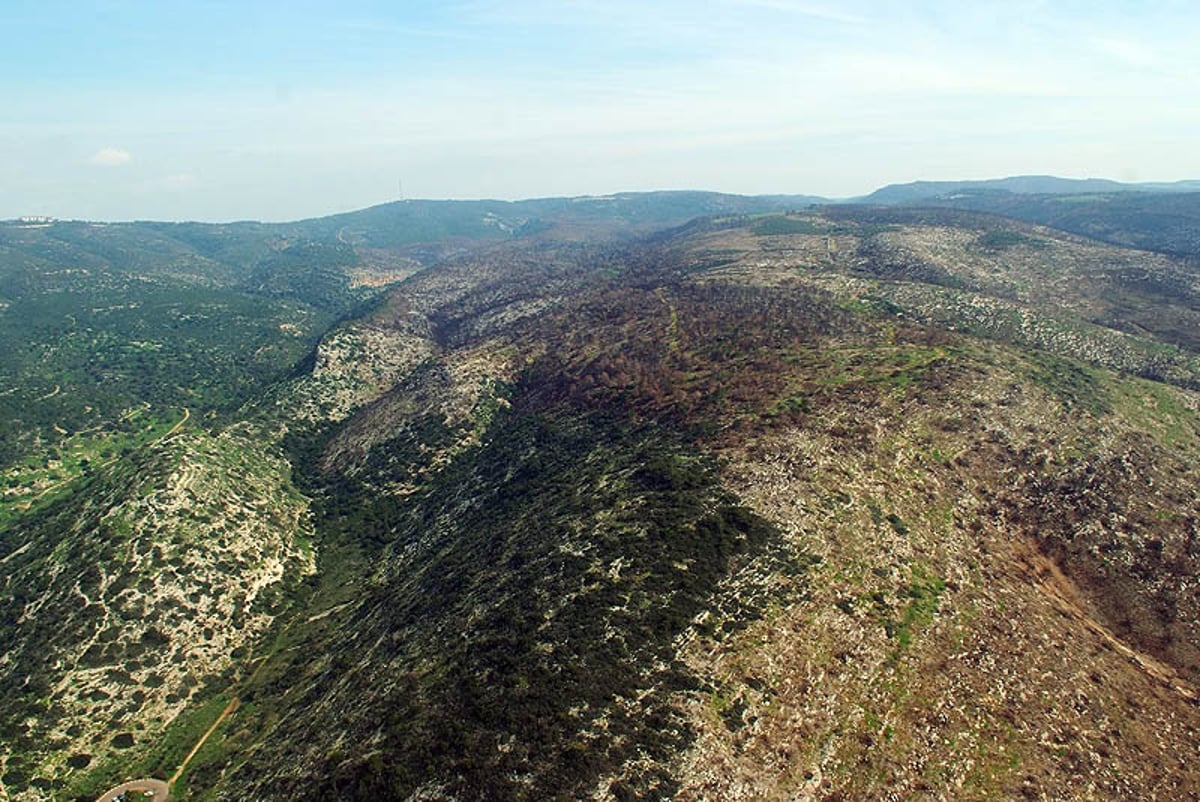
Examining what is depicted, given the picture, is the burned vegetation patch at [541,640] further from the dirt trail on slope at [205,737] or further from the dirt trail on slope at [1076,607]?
the dirt trail on slope at [1076,607]

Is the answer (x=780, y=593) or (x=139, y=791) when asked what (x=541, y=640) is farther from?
(x=139, y=791)

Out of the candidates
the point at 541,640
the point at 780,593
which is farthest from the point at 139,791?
the point at 780,593

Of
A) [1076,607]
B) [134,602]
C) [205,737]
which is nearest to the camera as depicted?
[1076,607]

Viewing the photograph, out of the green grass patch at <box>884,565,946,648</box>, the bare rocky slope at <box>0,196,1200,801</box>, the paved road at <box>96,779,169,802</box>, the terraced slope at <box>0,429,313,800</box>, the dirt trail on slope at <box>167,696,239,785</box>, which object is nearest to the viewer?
the bare rocky slope at <box>0,196,1200,801</box>

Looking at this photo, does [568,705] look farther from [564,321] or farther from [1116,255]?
[1116,255]

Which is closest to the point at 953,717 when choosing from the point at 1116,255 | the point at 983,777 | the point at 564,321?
the point at 983,777

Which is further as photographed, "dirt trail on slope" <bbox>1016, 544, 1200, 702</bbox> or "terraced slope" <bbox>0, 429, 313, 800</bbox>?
"terraced slope" <bbox>0, 429, 313, 800</bbox>

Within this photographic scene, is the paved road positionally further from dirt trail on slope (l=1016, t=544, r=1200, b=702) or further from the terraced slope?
dirt trail on slope (l=1016, t=544, r=1200, b=702)

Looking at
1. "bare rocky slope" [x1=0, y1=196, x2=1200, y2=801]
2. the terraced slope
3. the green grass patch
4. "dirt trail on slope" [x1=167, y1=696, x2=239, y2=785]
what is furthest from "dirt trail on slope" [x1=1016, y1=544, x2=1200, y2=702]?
the terraced slope
